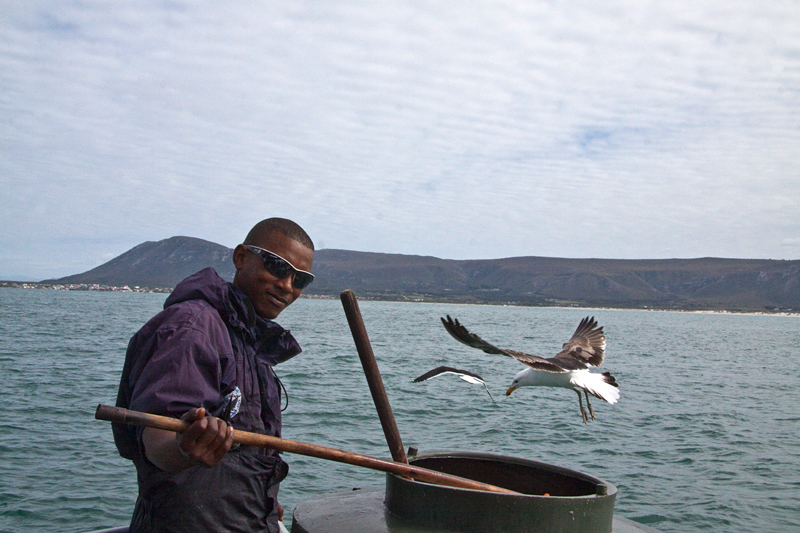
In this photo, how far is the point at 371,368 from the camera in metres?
4.13

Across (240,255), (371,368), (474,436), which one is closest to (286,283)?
(240,255)

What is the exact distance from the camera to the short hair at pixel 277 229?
340cm

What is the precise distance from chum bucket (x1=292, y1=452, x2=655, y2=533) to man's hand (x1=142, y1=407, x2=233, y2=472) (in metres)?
1.93

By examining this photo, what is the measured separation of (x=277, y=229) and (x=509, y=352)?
3.64 metres

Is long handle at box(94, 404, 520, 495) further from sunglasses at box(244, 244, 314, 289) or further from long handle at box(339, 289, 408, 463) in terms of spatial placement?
sunglasses at box(244, 244, 314, 289)

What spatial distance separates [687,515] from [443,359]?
23.9 m

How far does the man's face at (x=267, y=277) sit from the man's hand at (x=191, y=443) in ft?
3.18

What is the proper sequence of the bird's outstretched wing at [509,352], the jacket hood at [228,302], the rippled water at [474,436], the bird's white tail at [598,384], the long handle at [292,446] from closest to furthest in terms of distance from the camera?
the long handle at [292,446], the jacket hood at [228,302], the bird's outstretched wing at [509,352], the bird's white tail at [598,384], the rippled water at [474,436]

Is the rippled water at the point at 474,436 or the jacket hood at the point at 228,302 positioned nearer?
the jacket hood at the point at 228,302

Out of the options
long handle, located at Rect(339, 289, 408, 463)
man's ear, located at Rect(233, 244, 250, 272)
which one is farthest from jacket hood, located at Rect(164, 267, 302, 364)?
long handle, located at Rect(339, 289, 408, 463)

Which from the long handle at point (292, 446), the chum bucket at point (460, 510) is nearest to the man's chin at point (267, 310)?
the long handle at point (292, 446)

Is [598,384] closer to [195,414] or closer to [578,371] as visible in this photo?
[578,371]

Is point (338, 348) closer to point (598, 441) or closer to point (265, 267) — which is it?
point (598, 441)

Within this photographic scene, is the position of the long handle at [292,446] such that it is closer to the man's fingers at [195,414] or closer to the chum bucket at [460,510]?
the man's fingers at [195,414]
